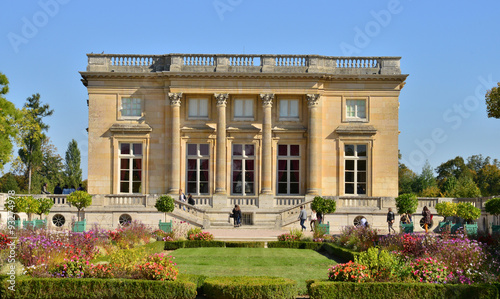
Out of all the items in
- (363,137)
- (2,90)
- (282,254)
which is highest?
(2,90)

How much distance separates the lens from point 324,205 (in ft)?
116

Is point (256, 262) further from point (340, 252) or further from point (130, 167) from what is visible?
point (130, 167)

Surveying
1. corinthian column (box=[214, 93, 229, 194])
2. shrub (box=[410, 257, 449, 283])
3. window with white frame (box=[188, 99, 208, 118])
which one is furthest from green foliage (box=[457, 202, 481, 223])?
shrub (box=[410, 257, 449, 283])

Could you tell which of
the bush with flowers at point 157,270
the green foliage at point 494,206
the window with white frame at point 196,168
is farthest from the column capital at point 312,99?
the bush with flowers at point 157,270

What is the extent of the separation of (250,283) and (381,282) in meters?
2.89

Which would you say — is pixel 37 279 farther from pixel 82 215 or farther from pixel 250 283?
pixel 82 215

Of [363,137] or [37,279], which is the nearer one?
[37,279]

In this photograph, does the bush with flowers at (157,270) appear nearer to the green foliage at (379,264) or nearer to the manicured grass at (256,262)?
the manicured grass at (256,262)

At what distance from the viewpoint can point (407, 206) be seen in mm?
35781

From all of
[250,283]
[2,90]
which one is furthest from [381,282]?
[2,90]

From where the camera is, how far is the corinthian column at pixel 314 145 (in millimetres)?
41188

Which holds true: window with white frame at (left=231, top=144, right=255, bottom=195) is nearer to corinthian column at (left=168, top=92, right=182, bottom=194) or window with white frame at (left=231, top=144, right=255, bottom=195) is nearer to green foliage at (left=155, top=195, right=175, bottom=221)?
corinthian column at (left=168, top=92, right=182, bottom=194)

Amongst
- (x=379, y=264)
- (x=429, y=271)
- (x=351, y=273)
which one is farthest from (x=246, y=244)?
(x=429, y=271)

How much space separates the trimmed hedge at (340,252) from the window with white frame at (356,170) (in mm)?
16278
